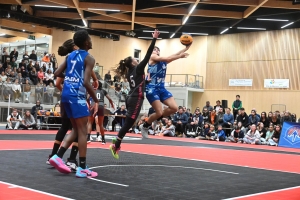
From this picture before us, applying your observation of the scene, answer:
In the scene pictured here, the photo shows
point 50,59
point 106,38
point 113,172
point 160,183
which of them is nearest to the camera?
point 160,183

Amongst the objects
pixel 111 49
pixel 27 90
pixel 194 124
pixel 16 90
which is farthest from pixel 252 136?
pixel 111 49

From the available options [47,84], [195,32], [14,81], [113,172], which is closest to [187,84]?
[195,32]

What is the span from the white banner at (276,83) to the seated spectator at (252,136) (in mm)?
13045

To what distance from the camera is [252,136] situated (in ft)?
56.9

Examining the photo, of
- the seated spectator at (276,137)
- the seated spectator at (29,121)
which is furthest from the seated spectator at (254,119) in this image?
the seated spectator at (29,121)

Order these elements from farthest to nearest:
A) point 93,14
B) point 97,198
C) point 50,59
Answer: point 93,14
point 50,59
point 97,198

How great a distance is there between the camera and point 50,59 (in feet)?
90.0

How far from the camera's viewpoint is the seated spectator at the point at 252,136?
56.2 feet

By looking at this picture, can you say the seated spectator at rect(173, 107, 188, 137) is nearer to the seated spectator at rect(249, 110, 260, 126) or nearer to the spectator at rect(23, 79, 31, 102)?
the seated spectator at rect(249, 110, 260, 126)

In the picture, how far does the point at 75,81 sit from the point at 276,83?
1043 inches

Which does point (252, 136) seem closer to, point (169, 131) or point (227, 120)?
point (227, 120)

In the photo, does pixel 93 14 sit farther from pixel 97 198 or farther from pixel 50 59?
pixel 97 198

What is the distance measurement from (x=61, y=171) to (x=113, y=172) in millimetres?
776

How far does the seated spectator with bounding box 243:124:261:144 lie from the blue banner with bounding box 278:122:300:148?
3.29 ft
